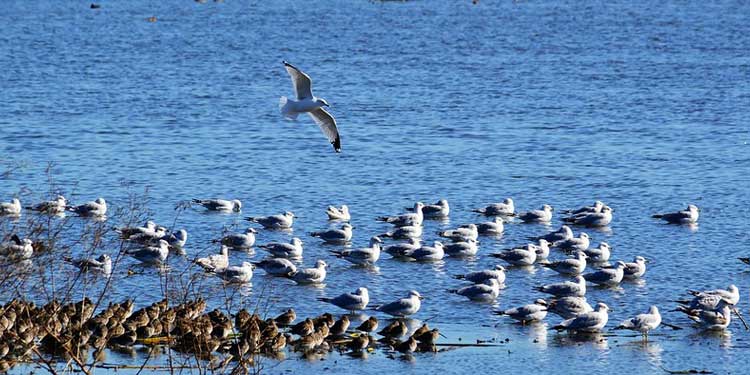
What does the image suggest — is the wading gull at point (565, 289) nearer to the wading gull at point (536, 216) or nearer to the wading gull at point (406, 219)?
the wading gull at point (406, 219)

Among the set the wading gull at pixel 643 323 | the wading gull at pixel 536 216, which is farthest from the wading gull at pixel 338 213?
the wading gull at pixel 643 323

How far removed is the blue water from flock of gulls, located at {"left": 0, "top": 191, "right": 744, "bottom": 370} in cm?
20

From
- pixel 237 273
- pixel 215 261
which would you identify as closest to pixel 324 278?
pixel 237 273

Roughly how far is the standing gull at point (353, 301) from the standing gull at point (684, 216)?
709 centimetres

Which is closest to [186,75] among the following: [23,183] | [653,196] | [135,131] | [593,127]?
[135,131]


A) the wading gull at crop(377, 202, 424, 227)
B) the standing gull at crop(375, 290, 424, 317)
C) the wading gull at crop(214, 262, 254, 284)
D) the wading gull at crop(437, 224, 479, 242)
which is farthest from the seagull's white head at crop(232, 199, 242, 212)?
the standing gull at crop(375, 290, 424, 317)

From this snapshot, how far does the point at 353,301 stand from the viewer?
15.8 meters

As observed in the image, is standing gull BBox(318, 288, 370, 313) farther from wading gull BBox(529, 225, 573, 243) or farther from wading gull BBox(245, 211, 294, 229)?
wading gull BBox(245, 211, 294, 229)

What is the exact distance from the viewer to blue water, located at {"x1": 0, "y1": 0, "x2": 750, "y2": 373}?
1678cm

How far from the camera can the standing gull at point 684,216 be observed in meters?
21.2

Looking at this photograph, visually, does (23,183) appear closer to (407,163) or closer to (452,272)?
(407,163)

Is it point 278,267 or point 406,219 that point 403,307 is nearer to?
point 278,267

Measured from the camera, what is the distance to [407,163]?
27.0 m

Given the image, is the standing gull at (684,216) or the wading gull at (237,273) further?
the standing gull at (684,216)
